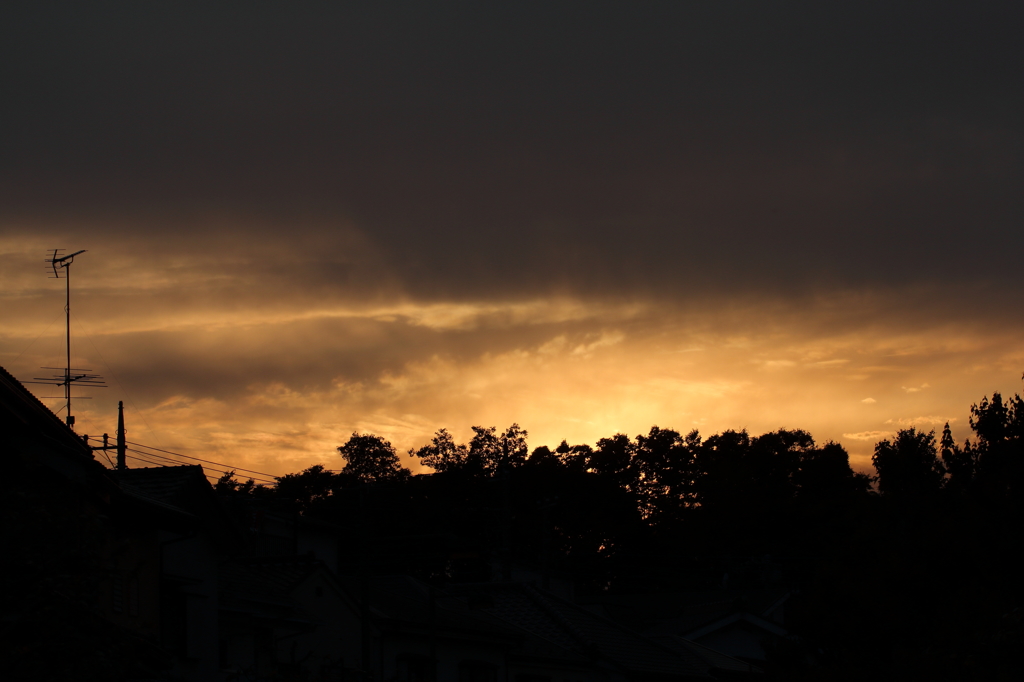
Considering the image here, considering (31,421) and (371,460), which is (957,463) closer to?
(31,421)

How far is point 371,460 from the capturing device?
86.3m

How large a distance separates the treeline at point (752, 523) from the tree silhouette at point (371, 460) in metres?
0.18

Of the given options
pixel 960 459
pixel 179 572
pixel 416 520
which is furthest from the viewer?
pixel 416 520

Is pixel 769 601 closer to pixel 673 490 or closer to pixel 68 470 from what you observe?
pixel 673 490

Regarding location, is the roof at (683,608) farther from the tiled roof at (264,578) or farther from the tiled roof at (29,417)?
the tiled roof at (29,417)

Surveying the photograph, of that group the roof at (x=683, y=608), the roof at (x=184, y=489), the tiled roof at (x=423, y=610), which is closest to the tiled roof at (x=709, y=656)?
the roof at (x=683, y=608)

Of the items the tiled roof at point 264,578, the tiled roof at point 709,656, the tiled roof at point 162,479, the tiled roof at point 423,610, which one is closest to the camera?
the tiled roof at point 162,479

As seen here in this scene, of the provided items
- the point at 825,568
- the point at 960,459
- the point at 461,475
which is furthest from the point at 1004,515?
the point at 461,475

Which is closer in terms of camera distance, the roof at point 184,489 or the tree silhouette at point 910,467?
the roof at point 184,489

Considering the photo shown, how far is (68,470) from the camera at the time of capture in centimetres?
1273

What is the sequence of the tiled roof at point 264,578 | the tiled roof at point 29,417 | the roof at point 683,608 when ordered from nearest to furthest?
the tiled roof at point 29,417 → the tiled roof at point 264,578 → the roof at point 683,608

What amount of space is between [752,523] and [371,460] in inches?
1380

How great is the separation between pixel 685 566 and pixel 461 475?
2209cm

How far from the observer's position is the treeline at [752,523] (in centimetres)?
2631
